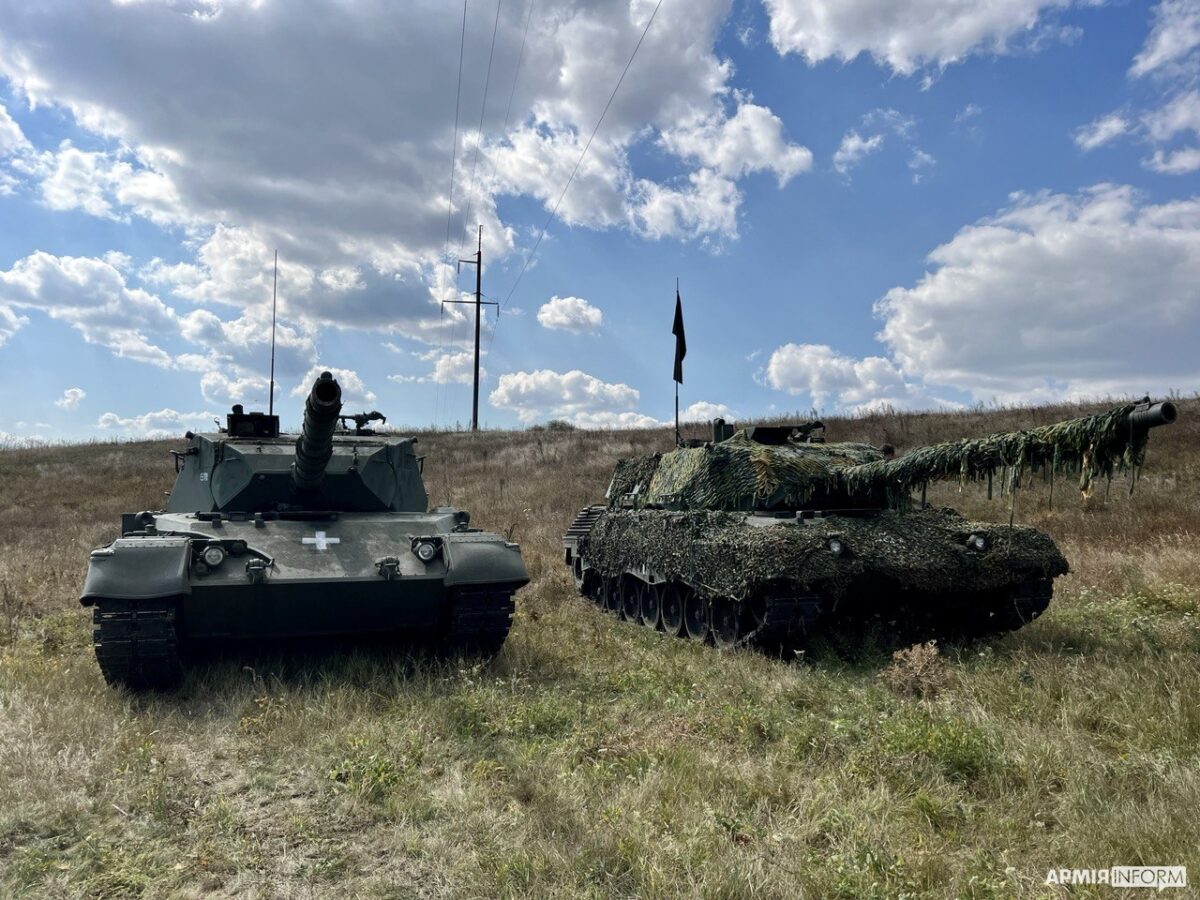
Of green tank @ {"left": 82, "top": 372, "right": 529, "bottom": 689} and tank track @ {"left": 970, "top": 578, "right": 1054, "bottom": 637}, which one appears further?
tank track @ {"left": 970, "top": 578, "right": 1054, "bottom": 637}

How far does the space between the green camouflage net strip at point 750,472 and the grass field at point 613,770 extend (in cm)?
155

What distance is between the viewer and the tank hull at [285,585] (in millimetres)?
5727

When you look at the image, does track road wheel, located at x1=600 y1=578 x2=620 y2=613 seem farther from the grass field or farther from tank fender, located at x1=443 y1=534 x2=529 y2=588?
tank fender, located at x1=443 y1=534 x2=529 y2=588

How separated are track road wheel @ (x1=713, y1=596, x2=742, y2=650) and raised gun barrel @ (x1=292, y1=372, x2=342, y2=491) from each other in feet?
11.7

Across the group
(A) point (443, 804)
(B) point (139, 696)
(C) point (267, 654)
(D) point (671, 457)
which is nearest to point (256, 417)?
(C) point (267, 654)

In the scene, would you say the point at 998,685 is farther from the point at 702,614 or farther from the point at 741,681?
the point at 702,614

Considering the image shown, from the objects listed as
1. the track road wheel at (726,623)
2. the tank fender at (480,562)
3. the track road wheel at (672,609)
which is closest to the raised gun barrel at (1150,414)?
the track road wheel at (726,623)

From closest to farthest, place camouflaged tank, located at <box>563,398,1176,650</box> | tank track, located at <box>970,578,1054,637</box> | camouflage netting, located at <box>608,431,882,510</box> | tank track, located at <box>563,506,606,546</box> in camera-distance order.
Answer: camouflaged tank, located at <box>563,398,1176,650</box>
tank track, located at <box>970,578,1054,637</box>
camouflage netting, located at <box>608,431,882,510</box>
tank track, located at <box>563,506,606,546</box>

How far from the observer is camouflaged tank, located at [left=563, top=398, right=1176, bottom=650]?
6.00 m

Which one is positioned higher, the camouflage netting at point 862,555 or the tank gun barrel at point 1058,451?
the tank gun barrel at point 1058,451

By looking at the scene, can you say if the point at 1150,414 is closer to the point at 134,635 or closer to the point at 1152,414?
the point at 1152,414

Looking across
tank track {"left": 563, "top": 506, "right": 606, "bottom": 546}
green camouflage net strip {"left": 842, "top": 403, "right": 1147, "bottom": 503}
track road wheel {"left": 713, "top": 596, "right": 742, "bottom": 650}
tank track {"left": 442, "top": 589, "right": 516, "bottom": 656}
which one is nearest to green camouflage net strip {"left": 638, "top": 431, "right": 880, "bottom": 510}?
track road wheel {"left": 713, "top": 596, "right": 742, "bottom": 650}

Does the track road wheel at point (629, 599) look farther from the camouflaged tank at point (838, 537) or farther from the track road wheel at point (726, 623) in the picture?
the track road wheel at point (726, 623)

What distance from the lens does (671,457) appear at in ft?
32.8
